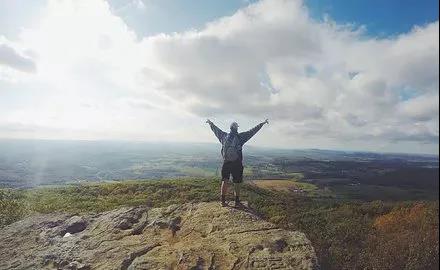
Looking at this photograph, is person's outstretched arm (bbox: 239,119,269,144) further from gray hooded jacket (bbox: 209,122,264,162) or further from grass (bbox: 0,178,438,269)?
grass (bbox: 0,178,438,269)

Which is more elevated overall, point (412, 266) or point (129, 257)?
point (129, 257)

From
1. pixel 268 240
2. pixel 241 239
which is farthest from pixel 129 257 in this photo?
pixel 268 240

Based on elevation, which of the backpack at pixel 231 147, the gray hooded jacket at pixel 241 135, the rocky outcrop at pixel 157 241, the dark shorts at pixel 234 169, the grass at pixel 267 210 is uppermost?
the gray hooded jacket at pixel 241 135

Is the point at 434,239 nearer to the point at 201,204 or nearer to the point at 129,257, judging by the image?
the point at 201,204

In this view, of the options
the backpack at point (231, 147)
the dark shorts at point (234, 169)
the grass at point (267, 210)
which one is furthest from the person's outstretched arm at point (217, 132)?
the grass at point (267, 210)

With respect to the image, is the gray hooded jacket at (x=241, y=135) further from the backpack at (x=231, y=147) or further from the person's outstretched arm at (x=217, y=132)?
the backpack at (x=231, y=147)

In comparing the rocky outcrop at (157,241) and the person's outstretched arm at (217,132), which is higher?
the person's outstretched arm at (217,132)
